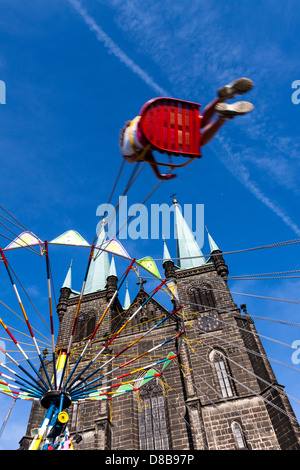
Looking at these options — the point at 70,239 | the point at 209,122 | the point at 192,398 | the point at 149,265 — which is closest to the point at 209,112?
the point at 209,122

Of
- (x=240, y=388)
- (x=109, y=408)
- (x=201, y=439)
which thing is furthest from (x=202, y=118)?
(x=109, y=408)

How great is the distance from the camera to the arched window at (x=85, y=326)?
24.2 metres

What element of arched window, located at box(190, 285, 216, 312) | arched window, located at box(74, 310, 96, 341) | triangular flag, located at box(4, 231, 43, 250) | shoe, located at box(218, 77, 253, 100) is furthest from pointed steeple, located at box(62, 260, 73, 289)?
shoe, located at box(218, 77, 253, 100)

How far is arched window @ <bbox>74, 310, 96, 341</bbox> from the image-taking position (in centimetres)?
2416

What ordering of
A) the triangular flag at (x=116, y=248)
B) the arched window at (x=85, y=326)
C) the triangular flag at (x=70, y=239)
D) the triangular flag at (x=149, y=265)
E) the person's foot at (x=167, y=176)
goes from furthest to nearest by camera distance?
the arched window at (x=85, y=326)
the triangular flag at (x=149, y=265)
the triangular flag at (x=116, y=248)
the triangular flag at (x=70, y=239)
the person's foot at (x=167, y=176)

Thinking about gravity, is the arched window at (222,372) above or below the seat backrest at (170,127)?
above

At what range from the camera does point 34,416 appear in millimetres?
18969

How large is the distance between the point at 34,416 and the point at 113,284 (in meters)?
11.1

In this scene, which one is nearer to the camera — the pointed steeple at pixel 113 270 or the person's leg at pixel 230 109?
the person's leg at pixel 230 109

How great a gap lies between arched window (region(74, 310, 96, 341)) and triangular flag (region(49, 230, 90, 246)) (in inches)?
509

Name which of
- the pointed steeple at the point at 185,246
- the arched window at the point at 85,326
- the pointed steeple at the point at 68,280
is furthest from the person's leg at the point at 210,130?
the pointed steeple at the point at 68,280

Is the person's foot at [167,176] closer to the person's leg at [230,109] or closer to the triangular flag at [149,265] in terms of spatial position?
the person's leg at [230,109]

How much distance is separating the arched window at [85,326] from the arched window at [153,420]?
6686 millimetres

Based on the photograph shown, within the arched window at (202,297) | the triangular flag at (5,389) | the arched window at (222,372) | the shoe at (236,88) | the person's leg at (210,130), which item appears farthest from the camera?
the arched window at (202,297)
